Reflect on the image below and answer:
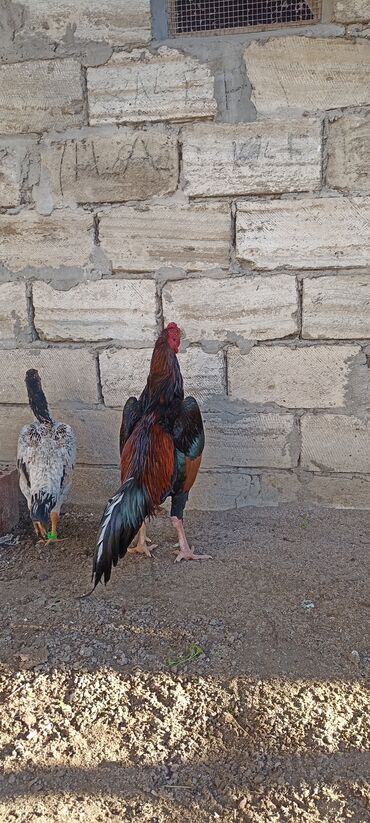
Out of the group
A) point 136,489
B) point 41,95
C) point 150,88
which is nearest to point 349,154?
point 150,88

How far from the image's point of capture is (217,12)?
3.30 m

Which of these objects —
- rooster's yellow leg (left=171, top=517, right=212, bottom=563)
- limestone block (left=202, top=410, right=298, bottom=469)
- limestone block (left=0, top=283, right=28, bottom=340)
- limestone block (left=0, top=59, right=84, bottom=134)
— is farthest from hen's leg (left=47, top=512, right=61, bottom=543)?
limestone block (left=0, top=59, right=84, bottom=134)

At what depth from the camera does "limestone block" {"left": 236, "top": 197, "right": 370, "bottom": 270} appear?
3287 mm

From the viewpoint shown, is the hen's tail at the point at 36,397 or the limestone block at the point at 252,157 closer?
the limestone block at the point at 252,157

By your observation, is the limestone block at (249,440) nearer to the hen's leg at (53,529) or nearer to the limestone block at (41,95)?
the hen's leg at (53,529)

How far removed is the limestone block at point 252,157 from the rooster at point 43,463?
155cm

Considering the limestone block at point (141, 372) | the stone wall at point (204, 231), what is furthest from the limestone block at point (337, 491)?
the limestone block at point (141, 372)

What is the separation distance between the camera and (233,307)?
3512 mm

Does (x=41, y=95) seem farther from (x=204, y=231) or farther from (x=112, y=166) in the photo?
(x=204, y=231)

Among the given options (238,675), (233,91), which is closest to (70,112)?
(233,91)

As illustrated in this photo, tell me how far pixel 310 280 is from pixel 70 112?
5.70 ft

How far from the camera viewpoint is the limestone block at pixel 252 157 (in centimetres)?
325

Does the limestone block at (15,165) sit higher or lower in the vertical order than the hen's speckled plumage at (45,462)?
higher

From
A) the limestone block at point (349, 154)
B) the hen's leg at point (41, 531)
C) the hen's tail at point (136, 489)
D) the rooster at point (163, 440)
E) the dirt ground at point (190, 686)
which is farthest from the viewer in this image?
the hen's leg at point (41, 531)
